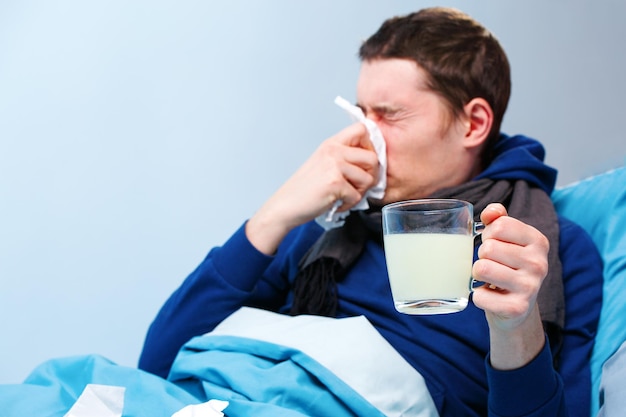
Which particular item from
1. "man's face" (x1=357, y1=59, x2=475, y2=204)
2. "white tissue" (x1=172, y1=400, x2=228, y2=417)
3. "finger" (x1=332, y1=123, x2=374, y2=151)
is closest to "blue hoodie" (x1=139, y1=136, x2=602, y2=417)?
"man's face" (x1=357, y1=59, x2=475, y2=204)

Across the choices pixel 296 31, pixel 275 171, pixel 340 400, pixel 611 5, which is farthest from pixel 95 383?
pixel 611 5

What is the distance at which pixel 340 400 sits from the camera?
1.20 meters

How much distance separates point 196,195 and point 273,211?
2.14 feet

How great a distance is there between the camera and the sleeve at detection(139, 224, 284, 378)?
159 cm

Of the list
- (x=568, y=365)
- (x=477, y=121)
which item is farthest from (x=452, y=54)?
(x=568, y=365)

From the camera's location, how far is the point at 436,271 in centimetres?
101

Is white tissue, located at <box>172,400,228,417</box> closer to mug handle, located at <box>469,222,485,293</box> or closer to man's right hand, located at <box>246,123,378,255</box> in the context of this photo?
mug handle, located at <box>469,222,485,293</box>

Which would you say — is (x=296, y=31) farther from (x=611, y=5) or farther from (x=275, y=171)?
(x=611, y=5)

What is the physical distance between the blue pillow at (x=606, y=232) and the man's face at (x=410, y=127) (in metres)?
0.30

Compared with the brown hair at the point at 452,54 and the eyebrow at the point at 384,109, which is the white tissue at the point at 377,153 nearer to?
the eyebrow at the point at 384,109

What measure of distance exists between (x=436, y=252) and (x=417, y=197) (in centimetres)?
64

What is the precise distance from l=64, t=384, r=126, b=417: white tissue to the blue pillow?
2.58 feet

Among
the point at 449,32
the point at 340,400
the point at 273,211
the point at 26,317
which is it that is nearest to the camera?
the point at 340,400

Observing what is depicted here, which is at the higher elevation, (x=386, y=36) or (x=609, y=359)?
(x=386, y=36)
